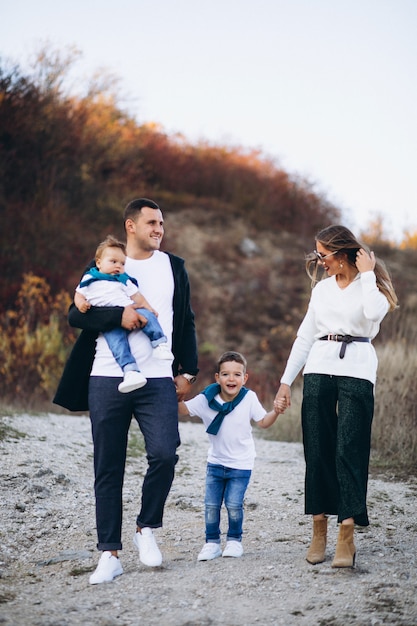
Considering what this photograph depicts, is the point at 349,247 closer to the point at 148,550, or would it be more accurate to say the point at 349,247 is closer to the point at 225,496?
the point at 225,496

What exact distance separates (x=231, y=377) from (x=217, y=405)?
0.61ft

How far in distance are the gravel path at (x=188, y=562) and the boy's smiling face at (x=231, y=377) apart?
0.96 m

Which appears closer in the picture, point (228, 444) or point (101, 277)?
point (101, 277)

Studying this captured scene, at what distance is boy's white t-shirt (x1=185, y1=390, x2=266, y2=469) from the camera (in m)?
4.15

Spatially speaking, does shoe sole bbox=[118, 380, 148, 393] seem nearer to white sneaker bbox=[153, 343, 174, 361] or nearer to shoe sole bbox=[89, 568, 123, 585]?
white sneaker bbox=[153, 343, 174, 361]

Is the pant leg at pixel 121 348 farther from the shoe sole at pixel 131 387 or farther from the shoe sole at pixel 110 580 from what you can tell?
the shoe sole at pixel 110 580

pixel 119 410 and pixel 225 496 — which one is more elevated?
pixel 119 410

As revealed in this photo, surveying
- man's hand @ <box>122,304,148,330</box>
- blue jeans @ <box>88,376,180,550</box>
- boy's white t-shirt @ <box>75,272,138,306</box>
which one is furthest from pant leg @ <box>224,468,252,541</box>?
boy's white t-shirt @ <box>75,272,138,306</box>

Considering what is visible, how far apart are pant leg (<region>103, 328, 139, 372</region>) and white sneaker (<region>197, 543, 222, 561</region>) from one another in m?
1.19

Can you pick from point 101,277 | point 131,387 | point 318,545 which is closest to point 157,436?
point 131,387

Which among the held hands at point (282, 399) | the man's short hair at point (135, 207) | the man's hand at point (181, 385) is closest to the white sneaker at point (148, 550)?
the man's hand at point (181, 385)

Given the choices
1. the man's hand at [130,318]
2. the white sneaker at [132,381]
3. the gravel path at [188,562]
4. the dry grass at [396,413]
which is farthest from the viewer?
the dry grass at [396,413]

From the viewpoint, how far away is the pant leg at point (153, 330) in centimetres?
372

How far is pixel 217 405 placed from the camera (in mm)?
4207
